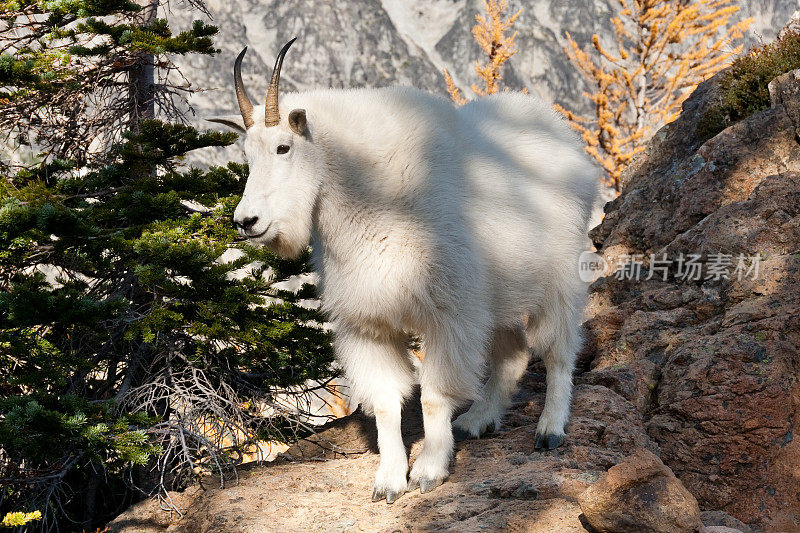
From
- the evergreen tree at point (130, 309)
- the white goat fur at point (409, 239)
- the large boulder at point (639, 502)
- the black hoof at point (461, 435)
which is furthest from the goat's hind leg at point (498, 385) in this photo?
the large boulder at point (639, 502)

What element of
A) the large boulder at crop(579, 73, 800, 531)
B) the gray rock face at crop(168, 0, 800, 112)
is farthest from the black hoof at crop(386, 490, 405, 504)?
the gray rock face at crop(168, 0, 800, 112)

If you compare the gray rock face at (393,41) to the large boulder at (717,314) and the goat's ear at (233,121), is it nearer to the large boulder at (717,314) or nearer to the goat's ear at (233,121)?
the large boulder at (717,314)

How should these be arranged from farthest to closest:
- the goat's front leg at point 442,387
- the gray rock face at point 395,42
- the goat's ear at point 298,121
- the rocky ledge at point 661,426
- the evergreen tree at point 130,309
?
the gray rock face at point 395,42
the evergreen tree at point 130,309
the goat's front leg at point 442,387
the goat's ear at point 298,121
the rocky ledge at point 661,426

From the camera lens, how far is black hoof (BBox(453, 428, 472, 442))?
4617 millimetres

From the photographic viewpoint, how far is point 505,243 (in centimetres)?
420

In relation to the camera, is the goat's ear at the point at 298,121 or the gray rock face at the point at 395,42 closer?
the goat's ear at the point at 298,121

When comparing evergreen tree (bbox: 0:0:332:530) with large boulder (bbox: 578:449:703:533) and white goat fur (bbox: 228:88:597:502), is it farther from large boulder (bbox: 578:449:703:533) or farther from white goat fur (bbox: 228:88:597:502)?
large boulder (bbox: 578:449:703:533)

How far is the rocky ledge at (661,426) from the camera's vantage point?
3.33 meters

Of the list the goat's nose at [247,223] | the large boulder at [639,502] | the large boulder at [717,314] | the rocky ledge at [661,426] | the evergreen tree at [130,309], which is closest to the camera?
the large boulder at [639,502]

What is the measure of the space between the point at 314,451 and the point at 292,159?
100 inches

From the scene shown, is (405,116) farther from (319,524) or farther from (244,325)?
(319,524)

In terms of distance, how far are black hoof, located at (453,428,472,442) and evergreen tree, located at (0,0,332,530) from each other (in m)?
1.27

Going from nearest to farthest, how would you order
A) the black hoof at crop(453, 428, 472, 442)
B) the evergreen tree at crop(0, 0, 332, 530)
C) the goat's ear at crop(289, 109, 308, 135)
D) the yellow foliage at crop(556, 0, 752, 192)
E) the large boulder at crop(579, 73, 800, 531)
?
1. the goat's ear at crop(289, 109, 308, 135)
2. the large boulder at crop(579, 73, 800, 531)
3. the evergreen tree at crop(0, 0, 332, 530)
4. the black hoof at crop(453, 428, 472, 442)
5. the yellow foliage at crop(556, 0, 752, 192)

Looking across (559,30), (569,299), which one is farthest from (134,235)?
(559,30)
